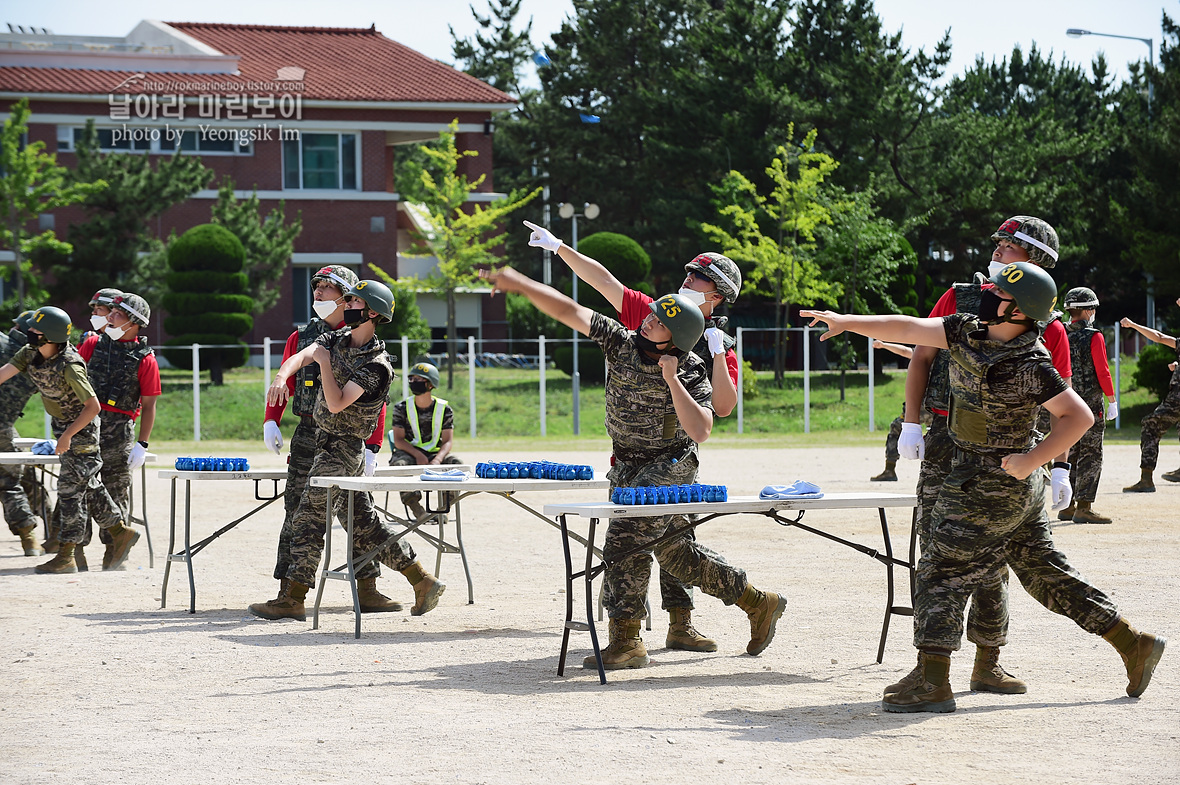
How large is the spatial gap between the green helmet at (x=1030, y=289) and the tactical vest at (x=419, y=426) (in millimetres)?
8551

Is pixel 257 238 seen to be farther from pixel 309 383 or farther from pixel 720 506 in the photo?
pixel 720 506

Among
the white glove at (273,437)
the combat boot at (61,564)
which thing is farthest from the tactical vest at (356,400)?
the combat boot at (61,564)

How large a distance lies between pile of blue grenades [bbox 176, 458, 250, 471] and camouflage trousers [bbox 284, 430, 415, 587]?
51cm

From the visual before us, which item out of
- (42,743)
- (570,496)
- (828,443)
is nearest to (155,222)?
(828,443)

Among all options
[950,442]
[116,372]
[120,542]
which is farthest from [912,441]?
[120,542]

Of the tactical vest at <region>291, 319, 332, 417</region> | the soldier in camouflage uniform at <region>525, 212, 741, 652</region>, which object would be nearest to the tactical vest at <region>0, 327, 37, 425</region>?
the tactical vest at <region>291, 319, 332, 417</region>

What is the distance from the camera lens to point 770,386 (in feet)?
129

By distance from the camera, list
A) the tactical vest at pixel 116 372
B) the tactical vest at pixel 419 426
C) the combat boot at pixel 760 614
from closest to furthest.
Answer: the combat boot at pixel 760 614, the tactical vest at pixel 116 372, the tactical vest at pixel 419 426

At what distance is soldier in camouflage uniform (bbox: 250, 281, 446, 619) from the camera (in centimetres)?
888

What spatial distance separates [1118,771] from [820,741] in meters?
1.16

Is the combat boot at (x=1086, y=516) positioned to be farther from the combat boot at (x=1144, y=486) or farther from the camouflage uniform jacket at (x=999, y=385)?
the camouflage uniform jacket at (x=999, y=385)

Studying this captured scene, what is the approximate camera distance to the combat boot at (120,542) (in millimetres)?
11641

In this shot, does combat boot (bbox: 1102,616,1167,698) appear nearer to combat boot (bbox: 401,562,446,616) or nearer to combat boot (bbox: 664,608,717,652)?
combat boot (bbox: 664,608,717,652)

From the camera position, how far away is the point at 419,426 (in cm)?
1423
